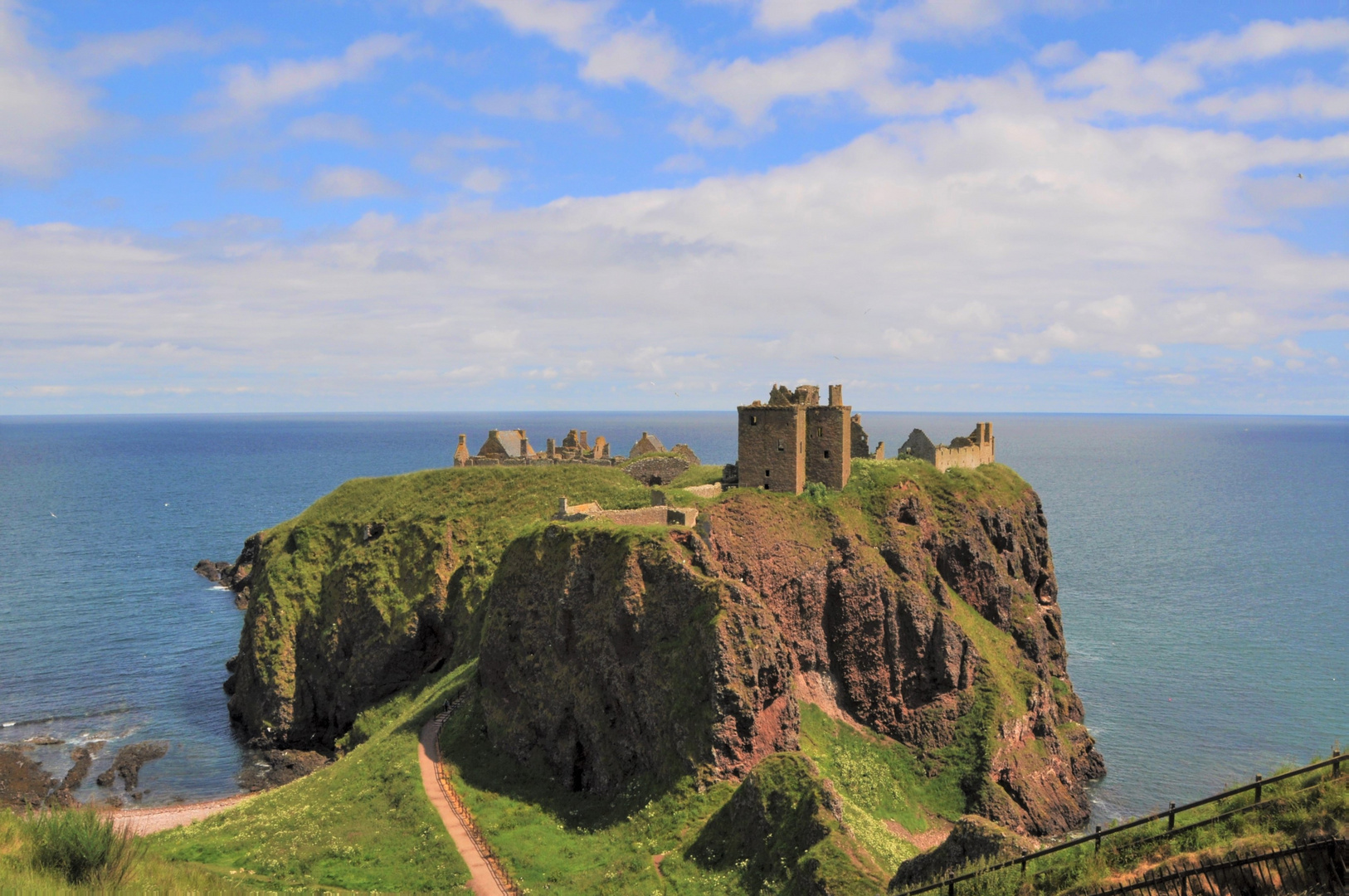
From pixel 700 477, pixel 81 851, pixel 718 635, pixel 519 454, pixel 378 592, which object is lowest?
pixel 378 592

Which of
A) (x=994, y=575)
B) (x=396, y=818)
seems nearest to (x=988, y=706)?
(x=994, y=575)

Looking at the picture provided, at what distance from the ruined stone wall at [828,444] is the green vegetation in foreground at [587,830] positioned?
23847 mm

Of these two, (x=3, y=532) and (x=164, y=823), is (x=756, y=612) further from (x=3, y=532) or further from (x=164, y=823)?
(x=3, y=532)

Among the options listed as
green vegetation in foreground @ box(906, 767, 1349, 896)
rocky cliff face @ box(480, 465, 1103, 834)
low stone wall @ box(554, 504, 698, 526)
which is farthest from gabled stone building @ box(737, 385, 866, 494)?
green vegetation in foreground @ box(906, 767, 1349, 896)

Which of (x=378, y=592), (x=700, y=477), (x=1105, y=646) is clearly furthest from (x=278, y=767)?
(x=1105, y=646)

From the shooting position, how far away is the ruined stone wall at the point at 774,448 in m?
58.6

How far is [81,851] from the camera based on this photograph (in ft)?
54.7

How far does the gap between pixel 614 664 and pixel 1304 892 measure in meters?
36.5

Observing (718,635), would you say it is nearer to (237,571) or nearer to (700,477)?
(700,477)

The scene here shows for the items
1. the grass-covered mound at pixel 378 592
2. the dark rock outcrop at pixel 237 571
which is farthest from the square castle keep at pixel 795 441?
the dark rock outcrop at pixel 237 571

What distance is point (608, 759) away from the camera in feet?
159

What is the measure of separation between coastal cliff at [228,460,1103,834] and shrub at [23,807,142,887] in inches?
1212

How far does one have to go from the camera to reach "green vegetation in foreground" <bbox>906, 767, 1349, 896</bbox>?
1761 cm

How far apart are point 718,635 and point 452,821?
1730 cm
